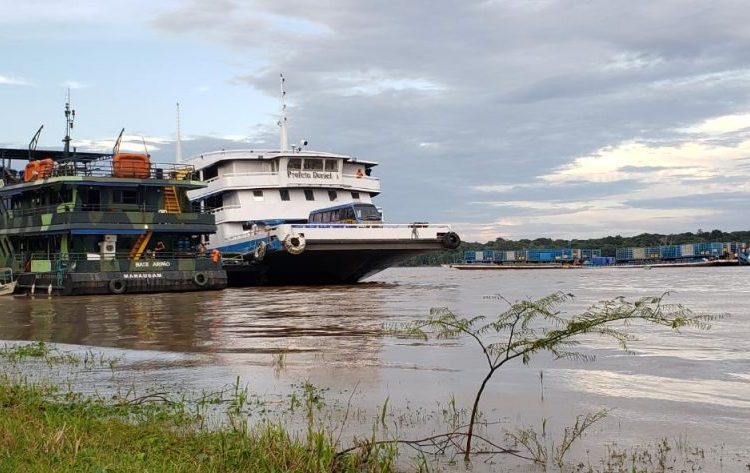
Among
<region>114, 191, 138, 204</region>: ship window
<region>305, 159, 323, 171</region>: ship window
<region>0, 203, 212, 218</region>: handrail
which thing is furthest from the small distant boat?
<region>305, 159, 323, 171</region>: ship window

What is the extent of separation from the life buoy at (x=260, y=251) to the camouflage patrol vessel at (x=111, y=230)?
2243 millimetres

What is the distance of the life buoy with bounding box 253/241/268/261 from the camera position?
3422cm

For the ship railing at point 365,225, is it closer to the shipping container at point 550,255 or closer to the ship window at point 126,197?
the ship window at point 126,197

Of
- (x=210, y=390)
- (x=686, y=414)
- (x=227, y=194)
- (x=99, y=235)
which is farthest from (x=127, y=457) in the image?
(x=227, y=194)

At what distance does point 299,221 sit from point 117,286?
38.0 ft

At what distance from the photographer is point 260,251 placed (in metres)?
34.5

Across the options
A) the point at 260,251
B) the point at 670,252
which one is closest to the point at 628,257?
the point at 670,252

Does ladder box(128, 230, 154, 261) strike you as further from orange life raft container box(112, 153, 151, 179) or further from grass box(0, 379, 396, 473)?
grass box(0, 379, 396, 473)

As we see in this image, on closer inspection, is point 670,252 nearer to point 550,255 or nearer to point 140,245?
point 550,255

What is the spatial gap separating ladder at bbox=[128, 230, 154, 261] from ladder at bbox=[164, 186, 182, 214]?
Answer: 2.41m

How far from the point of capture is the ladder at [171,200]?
A: 1344 inches

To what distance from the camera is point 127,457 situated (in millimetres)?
5051

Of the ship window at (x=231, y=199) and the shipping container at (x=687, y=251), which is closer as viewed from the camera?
the ship window at (x=231, y=199)

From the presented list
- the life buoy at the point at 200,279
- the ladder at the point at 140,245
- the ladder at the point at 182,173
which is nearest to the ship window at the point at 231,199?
the ladder at the point at 182,173
